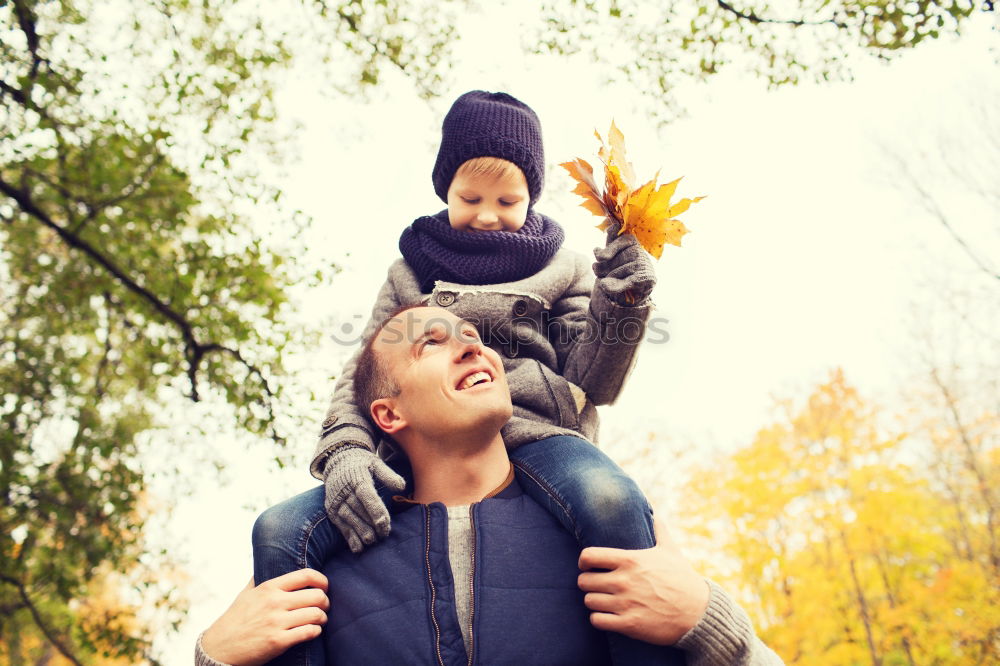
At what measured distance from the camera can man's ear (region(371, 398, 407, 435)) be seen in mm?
2461

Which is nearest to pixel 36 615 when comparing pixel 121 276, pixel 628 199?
pixel 121 276

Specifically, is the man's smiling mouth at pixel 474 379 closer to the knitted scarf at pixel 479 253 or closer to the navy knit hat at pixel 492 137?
the knitted scarf at pixel 479 253

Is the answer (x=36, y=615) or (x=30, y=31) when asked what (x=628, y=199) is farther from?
(x=36, y=615)

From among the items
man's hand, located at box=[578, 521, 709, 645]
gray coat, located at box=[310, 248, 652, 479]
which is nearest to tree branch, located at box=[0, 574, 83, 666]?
gray coat, located at box=[310, 248, 652, 479]

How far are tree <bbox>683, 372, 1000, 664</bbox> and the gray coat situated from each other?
1396cm

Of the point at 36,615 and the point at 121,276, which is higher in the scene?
the point at 121,276

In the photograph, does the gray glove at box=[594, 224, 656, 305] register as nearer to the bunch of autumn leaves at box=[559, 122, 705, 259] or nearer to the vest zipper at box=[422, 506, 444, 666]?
the bunch of autumn leaves at box=[559, 122, 705, 259]

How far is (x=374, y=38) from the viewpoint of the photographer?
7.16 meters

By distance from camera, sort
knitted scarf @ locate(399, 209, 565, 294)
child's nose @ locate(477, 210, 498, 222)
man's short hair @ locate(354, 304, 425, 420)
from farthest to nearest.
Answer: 1. child's nose @ locate(477, 210, 498, 222)
2. knitted scarf @ locate(399, 209, 565, 294)
3. man's short hair @ locate(354, 304, 425, 420)

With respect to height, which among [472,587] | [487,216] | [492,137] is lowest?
[472,587]

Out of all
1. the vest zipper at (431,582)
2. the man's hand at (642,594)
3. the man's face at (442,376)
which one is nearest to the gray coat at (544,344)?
the man's face at (442,376)

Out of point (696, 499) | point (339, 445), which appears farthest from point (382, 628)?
point (696, 499)

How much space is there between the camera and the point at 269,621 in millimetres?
1838

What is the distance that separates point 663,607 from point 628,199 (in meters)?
1.31
